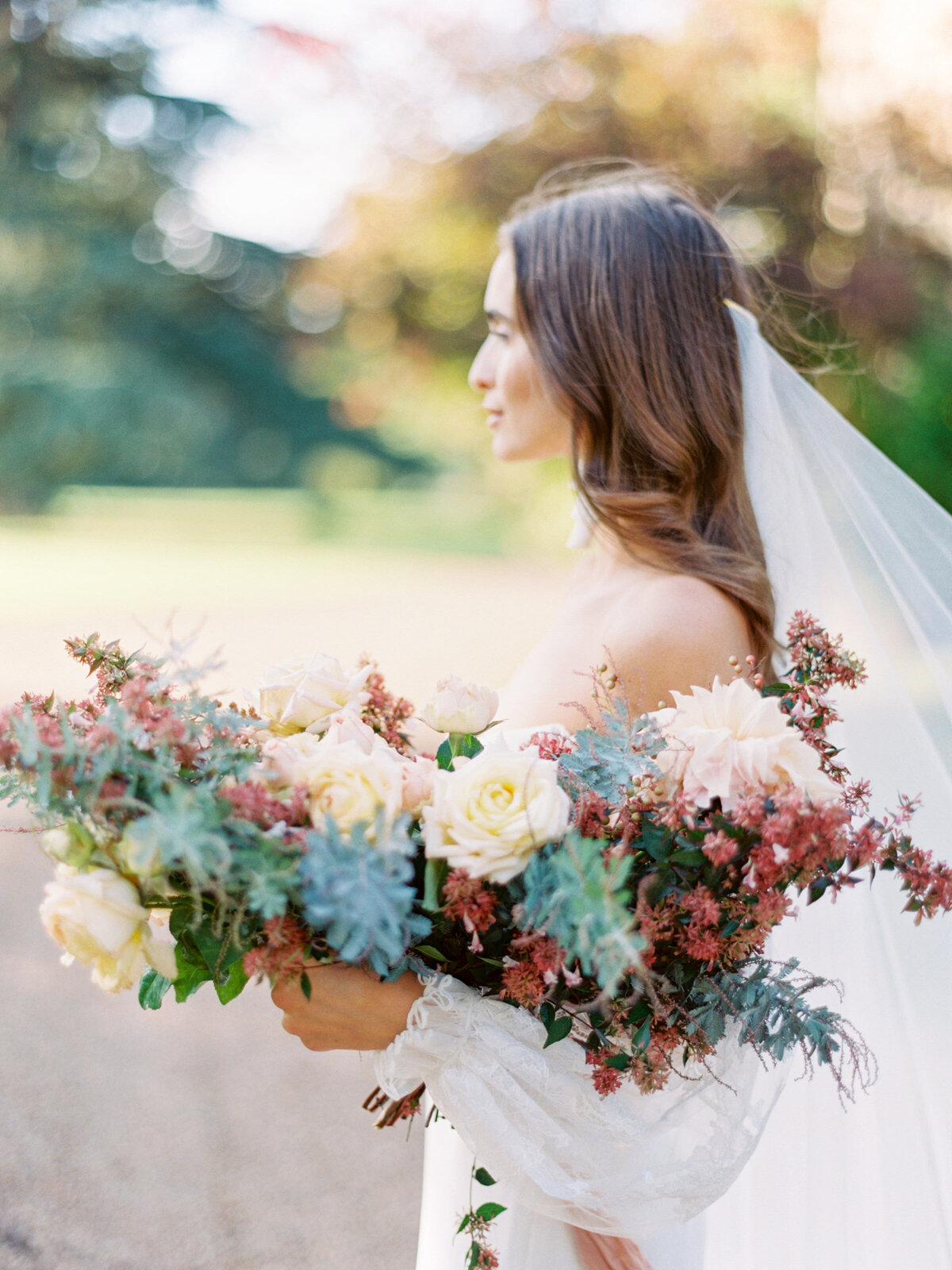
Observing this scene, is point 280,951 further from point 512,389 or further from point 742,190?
point 742,190

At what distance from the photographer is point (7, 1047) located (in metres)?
3.87

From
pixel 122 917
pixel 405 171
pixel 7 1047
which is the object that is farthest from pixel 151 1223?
pixel 405 171

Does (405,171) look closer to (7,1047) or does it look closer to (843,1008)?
(7,1047)

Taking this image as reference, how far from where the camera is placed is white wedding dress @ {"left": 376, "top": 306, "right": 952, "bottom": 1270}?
133 cm

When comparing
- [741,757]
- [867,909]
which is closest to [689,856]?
[741,757]

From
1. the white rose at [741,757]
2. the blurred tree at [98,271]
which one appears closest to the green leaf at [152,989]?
the white rose at [741,757]

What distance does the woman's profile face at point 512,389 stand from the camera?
208cm

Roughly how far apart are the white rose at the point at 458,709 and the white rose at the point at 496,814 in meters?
0.22

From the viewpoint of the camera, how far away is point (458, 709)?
52.9 inches

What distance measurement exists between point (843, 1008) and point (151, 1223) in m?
2.19

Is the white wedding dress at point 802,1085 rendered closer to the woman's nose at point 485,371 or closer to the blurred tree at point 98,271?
the woman's nose at point 485,371

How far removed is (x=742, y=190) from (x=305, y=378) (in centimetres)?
1202

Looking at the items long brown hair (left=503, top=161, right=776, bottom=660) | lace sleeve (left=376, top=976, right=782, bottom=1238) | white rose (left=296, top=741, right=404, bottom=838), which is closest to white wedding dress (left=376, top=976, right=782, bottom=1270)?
lace sleeve (left=376, top=976, right=782, bottom=1238)

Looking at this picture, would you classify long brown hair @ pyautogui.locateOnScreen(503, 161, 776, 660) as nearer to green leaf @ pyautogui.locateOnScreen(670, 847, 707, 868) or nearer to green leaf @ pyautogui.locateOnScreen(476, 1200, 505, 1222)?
green leaf @ pyautogui.locateOnScreen(670, 847, 707, 868)
